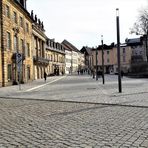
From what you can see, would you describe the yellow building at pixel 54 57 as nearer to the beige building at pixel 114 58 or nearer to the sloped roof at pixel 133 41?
the beige building at pixel 114 58

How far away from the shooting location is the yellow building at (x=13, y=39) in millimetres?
36188

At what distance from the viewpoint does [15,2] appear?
40.8m

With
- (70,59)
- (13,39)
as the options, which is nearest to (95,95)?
(13,39)

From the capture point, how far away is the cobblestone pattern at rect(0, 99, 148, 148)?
7.59 metres

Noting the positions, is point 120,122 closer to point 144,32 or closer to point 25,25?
point 25,25

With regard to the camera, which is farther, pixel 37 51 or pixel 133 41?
pixel 133 41

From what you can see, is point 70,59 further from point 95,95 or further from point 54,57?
point 95,95

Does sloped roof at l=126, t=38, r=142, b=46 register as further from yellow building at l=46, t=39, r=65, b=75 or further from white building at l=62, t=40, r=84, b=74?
yellow building at l=46, t=39, r=65, b=75

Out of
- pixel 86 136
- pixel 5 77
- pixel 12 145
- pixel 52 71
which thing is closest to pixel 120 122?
pixel 86 136

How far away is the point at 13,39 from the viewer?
134 ft

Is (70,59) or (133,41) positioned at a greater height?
(133,41)

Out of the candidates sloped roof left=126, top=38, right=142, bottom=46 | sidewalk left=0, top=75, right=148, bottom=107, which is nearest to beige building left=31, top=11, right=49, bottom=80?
sidewalk left=0, top=75, right=148, bottom=107

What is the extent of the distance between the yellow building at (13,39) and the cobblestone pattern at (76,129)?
62.9 feet

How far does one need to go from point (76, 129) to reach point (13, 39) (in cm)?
3275
